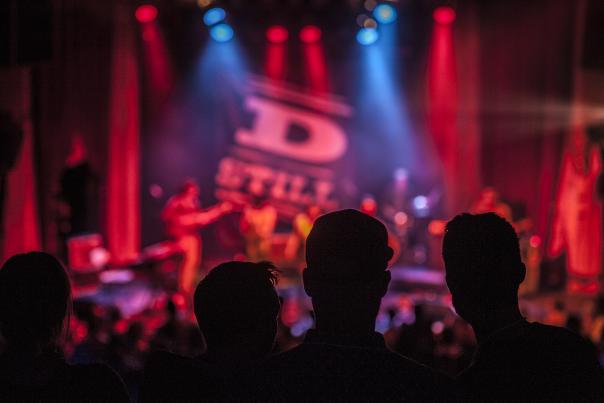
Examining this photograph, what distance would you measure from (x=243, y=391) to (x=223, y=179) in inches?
487

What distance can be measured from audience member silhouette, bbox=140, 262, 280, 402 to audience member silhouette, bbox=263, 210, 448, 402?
18cm

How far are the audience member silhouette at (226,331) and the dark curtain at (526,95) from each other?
10452mm

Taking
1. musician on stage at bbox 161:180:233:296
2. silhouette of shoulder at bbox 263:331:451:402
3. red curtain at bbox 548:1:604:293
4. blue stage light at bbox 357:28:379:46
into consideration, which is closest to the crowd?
silhouette of shoulder at bbox 263:331:451:402

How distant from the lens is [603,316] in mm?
7723

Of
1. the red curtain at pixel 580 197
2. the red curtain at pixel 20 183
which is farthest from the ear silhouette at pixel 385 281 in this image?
the red curtain at pixel 580 197

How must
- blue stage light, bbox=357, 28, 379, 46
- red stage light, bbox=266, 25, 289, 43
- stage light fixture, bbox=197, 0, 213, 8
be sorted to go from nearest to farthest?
stage light fixture, bbox=197, 0, 213, 8 → blue stage light, bbox=357, 28, 379, 46 → red stage light, bbox=266, 25, 289, 43

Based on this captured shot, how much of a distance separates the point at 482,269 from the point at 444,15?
39.1 feet

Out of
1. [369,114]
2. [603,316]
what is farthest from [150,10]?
[603,316]

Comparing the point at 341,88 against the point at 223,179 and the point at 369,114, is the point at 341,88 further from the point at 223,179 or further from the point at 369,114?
the point at 223,179

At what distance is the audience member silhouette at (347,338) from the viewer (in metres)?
1.46

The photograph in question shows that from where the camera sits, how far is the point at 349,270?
5.08 feet

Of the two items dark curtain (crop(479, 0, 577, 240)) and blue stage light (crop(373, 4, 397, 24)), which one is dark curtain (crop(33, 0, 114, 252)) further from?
dark curtain (crop(479, 0, 577, 240))

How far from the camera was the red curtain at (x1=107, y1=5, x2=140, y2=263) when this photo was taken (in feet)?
42.5

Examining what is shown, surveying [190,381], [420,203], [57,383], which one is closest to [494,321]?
[190,381]
